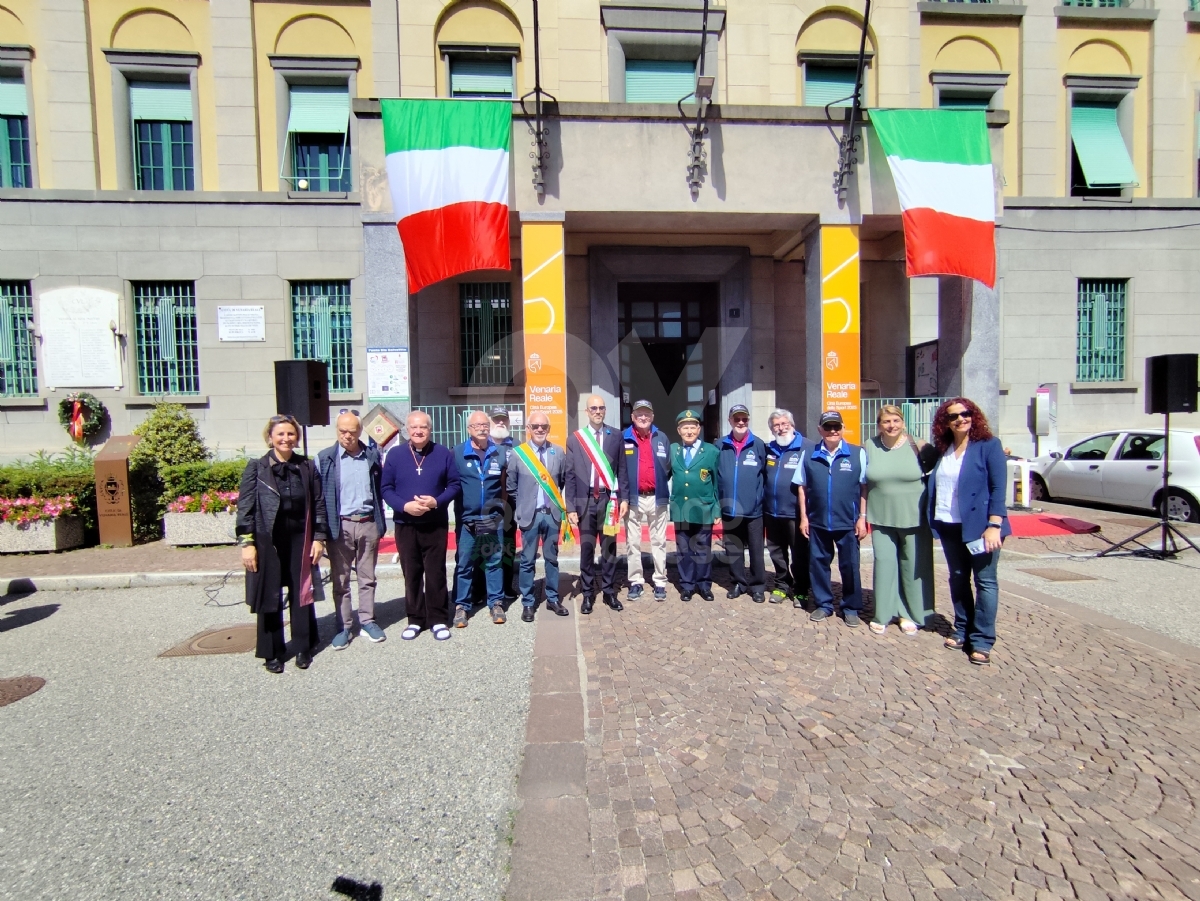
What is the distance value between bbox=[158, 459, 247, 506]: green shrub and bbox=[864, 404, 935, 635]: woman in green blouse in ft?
28.3

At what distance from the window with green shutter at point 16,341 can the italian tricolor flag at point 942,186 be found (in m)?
15.9

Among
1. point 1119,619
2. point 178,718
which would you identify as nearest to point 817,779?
point 178,718

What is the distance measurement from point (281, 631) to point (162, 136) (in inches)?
494

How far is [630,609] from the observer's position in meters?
5.91

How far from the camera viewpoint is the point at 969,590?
4.74m

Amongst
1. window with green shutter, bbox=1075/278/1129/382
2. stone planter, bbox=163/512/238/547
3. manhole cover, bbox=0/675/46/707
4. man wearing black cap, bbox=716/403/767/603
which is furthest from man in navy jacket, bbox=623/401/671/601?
window with green shutter, bbox=1075/278/1129/382

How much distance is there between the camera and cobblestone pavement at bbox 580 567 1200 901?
2.43m

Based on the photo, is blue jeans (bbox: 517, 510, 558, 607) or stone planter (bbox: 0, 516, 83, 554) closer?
blue jeans (bbox: 517, 510, 558, 607)

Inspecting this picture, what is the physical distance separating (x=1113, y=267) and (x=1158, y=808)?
1510cm

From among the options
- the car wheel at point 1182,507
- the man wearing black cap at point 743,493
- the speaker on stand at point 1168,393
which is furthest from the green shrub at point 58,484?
the car wheel at point 1182,507

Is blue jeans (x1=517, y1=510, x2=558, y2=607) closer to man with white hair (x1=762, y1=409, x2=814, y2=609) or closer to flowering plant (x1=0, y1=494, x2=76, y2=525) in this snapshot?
man with white hair (x1=762, y1=409, x2=814, y2=609)

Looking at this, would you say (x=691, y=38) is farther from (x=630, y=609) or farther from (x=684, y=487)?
(x=630, y=609)

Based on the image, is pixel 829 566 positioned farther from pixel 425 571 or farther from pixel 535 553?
pixel 425 571

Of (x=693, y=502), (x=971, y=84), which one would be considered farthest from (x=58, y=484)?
(x=971, y=84)
